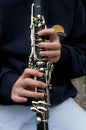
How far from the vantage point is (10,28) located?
2.39 metres

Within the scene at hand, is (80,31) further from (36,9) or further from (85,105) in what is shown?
(85,105)

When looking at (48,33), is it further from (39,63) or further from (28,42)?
(28,42)

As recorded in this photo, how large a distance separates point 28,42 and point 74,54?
7.6 inches

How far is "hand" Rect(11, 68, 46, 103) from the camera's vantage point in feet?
6.91

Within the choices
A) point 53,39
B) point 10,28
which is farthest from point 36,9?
point 10,28

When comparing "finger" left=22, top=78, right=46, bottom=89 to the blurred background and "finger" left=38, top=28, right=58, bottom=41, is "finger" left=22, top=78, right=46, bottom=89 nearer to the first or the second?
"finger" left=38, top=28, right=58, bottom=41

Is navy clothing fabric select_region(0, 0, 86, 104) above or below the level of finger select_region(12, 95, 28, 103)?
above

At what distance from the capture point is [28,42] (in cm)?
238

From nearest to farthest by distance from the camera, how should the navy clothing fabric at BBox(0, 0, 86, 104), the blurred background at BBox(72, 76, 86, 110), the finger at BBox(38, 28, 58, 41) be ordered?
1. the finger at BBox(38, 28, 58, 41)
2. the navy clothing fabric at BBox(0, 0, 86, 104)
3. the blurred background at BBox(72, 76, 86, 110)

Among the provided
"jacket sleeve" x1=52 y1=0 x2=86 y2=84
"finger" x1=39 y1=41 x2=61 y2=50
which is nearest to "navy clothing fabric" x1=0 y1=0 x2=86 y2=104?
"jacket sleeve" x1=52 y1=0 x2=86 y2=84

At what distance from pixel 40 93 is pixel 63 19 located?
17.3 inches

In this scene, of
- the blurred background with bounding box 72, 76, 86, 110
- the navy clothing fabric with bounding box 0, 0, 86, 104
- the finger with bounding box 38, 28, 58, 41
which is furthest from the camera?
the blurred background with bounding box 72, 76, 86, 110

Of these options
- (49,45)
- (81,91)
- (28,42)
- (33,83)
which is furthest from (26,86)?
(81,91)

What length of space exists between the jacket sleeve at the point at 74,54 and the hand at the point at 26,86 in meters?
0.23
